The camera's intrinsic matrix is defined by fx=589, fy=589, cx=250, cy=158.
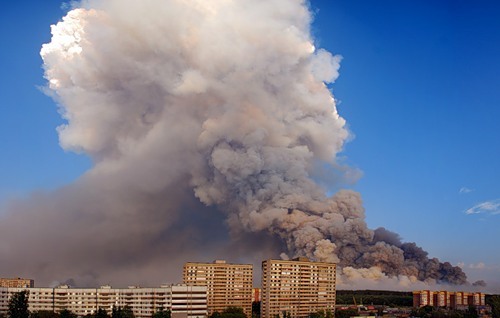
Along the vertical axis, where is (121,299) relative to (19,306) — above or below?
above

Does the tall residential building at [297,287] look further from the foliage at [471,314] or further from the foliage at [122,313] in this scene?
the foliage at [471,314]

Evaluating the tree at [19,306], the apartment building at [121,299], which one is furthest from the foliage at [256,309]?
the tree at [19,306]

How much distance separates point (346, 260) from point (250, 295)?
13120 mm

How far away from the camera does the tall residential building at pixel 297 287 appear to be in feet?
165

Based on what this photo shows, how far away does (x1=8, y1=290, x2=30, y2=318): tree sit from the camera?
139 ft

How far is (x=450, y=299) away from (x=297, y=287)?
25.1 metres

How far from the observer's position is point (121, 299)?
47031 mm

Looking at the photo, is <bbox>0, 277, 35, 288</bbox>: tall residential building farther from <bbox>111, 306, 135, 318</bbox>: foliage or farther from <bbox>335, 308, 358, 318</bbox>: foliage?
<bbox>335, 308, 358, 318</bbox>: foliage

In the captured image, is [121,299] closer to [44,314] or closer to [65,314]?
[65,314]

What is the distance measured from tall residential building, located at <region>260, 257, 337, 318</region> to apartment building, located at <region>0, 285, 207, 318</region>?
6.53 meters

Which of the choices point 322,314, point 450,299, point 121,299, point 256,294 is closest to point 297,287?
point 322,314

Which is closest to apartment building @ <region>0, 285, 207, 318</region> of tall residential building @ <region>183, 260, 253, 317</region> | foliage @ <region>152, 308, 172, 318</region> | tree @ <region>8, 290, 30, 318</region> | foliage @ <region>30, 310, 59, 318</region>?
foliage @ <region>152, 308, 172, 318</region>

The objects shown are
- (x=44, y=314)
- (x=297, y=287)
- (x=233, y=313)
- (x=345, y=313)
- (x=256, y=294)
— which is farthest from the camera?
(x=256, y=294)

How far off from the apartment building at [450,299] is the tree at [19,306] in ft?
146
